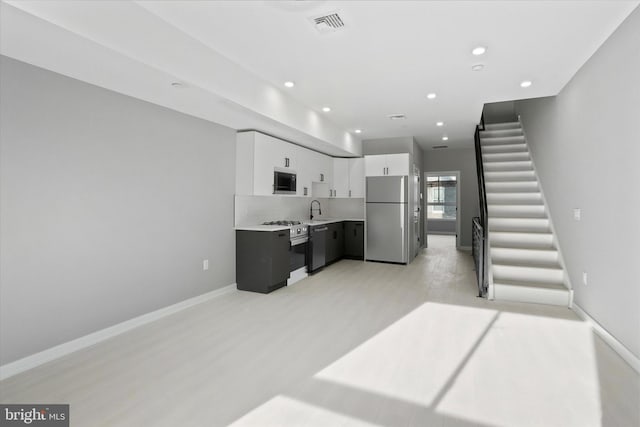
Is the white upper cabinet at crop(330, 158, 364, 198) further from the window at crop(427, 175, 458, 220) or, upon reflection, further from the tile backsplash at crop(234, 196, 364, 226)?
the window at crop(427, 175, 458, 220)

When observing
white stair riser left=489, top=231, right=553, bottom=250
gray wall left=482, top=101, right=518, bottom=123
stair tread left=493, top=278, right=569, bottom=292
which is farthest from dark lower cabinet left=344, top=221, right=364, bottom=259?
gray wall left=482, top=101, right=518, bottom=123

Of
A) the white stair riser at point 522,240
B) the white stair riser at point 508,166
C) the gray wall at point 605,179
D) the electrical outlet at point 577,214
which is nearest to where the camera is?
the gray wall at point 605,179

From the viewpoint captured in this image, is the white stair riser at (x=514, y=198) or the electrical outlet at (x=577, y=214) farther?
the white stair riser at (x=514, y=198)

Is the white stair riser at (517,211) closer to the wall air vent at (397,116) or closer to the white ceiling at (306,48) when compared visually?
the white ceiling at (306,48)

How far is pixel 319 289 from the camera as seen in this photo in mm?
→ 4680

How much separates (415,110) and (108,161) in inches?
159

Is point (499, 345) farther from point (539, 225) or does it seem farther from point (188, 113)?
point (188, 113)

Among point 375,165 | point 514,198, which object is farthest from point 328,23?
point 514,198

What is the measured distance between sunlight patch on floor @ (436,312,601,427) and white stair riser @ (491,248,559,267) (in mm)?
A: 1384

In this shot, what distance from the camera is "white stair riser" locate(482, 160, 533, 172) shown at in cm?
591

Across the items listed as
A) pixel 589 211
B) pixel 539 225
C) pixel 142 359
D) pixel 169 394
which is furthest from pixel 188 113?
pixel 539 225

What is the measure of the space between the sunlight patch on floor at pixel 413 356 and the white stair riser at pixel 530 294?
2.09 ft

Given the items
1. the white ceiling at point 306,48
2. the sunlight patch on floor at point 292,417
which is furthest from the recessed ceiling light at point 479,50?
the sunlight patch on floor at point 292,417

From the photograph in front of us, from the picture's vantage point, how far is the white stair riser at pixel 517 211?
16.8 ft
